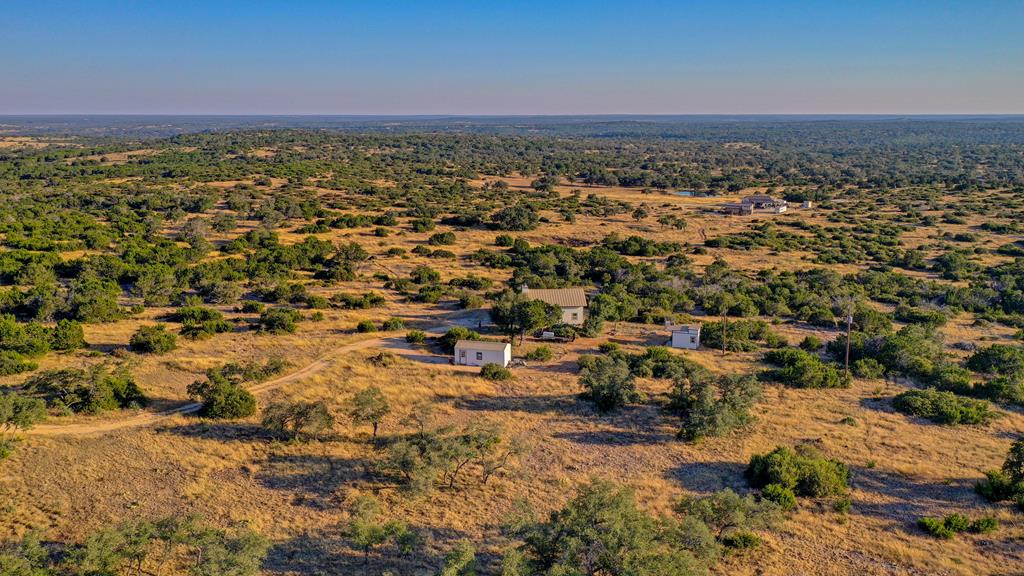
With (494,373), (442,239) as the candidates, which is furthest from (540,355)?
(442,239)

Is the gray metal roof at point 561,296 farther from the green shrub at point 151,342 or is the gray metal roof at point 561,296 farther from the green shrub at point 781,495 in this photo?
the green shrub at point 151,342

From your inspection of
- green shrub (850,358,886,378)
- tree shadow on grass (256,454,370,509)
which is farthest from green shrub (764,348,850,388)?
tree shadow on grass (256,454,370,509)

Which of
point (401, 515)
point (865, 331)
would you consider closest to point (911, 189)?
point (865, 331)

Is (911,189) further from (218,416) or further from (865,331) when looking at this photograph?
(218,416)

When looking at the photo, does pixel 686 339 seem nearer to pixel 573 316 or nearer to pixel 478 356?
pixel 573 316

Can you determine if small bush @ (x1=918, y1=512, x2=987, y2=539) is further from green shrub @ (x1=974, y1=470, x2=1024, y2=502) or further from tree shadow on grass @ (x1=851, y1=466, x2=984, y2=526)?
green shrub @ (x1=974, y1=470, x2=1024, y2=502)

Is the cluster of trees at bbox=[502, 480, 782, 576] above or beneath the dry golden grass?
above
